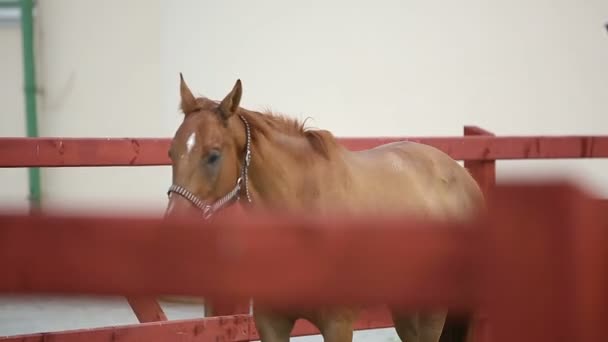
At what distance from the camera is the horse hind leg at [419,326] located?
350 cm

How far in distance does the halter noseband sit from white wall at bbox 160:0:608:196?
9.69 feet

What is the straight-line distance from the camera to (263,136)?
2.93 m

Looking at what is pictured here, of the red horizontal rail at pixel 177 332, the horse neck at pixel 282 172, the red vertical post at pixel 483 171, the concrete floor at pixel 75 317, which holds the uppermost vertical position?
the horse neck at pixel 282 172

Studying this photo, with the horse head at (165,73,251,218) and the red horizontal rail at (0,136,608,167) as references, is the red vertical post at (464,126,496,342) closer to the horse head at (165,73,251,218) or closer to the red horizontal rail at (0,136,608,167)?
the red horizontal rail at (0,136,608,167)

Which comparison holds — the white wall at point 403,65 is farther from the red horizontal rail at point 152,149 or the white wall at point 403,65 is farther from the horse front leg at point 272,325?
the horse front leg at point 272,325

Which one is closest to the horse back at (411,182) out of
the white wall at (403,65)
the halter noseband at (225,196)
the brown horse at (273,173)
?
the brown horse at (273,173)

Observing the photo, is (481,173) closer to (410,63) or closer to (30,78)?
(410,63)

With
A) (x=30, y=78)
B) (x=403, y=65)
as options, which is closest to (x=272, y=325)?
(x=403, y=65)

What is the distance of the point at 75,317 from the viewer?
229 inches

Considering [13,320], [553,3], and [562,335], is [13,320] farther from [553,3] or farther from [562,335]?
[562,335]

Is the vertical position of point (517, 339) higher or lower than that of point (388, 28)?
lower

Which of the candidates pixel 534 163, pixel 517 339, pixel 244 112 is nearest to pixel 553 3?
pixel 534 163

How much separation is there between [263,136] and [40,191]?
4169 millimetres

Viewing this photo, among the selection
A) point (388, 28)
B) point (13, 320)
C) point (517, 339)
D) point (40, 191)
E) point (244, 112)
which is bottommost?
point (13, 320)
